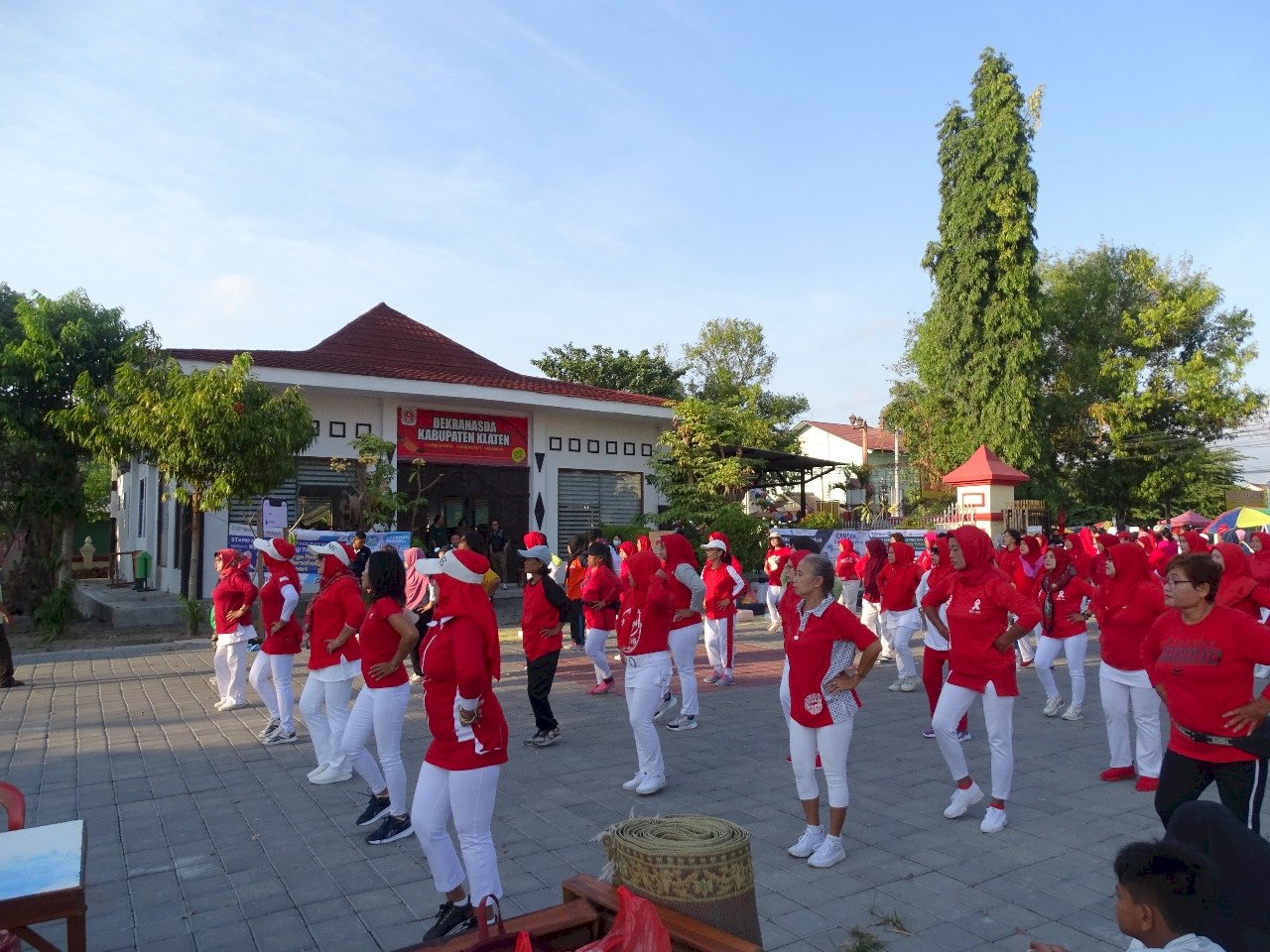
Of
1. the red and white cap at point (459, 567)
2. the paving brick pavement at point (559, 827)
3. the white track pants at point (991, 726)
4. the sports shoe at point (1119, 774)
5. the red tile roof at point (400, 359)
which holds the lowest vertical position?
the paving brick pavement at point (559, 827)

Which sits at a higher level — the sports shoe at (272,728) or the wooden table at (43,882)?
the wooden table at (43,882)

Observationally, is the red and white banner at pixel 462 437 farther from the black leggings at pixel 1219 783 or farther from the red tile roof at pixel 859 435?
the red tile roof at pixel 859 435

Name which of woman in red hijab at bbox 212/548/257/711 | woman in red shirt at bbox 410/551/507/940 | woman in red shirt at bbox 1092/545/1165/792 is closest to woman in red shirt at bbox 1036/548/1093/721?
woman in red shirt at bbox 1092/545/1165/792

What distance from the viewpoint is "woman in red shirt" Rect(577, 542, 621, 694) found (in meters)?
9.72

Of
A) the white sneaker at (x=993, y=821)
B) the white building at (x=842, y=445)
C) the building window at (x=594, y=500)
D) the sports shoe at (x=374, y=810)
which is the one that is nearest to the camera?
the white sneaker at (x=993, y=821)

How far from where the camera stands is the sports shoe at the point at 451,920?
4.39 m

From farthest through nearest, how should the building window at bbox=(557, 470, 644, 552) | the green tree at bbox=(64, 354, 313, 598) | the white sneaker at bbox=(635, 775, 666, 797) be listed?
the building window at bbox=(557, 470, 644, 552)
the green tree at bbox=(64, 354, 313, 598)
the white sneaker at bbox=(635, 775, 666, 797)

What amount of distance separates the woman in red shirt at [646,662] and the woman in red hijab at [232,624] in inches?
178

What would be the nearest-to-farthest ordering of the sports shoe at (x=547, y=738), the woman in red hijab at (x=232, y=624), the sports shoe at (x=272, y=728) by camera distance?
1. the sports shoe at (x=547, y=738)
2. the sports shoe at (x=272, y=728)
3. the woman in red hijab at (x=232, y=624)

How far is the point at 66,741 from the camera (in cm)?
881

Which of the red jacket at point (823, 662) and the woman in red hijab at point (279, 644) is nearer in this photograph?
the red jacket at point (823, 662)

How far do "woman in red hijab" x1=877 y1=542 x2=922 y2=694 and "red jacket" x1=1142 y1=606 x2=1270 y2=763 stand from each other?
669 centimetres

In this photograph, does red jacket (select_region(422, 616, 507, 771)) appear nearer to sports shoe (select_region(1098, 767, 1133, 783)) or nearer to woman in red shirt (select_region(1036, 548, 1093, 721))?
sports shoe (select_region(1098, 767, 1133, 783))

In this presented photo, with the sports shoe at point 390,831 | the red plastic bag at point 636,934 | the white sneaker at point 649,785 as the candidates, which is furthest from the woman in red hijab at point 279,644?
the red plastic bag at point 636,934
